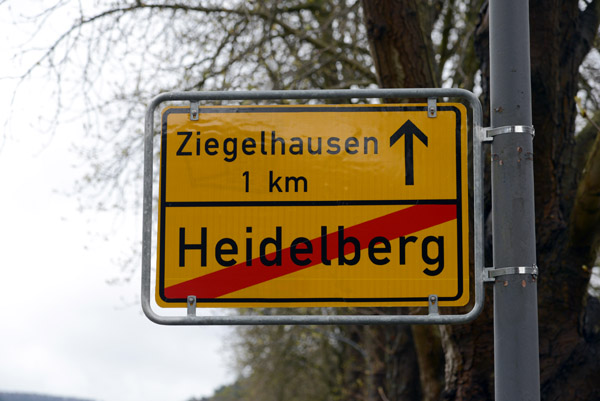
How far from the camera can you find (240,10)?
10.7 meters

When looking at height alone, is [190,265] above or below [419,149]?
A: below

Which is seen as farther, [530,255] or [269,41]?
[269,41]

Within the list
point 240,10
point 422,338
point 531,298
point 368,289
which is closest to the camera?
point 531,298

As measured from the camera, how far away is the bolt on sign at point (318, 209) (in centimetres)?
286

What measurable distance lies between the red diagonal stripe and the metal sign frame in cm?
7

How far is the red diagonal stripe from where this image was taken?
287 centimetres

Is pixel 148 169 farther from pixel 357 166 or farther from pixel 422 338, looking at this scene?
pixel 422 338

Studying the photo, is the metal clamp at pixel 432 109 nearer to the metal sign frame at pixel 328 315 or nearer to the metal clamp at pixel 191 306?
the metal sign frame at pixel 328 315

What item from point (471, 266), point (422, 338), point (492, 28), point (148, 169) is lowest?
point (422, 338)

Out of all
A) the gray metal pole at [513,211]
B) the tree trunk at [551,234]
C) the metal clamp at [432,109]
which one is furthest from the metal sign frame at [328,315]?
the tree trunk at [551,234]

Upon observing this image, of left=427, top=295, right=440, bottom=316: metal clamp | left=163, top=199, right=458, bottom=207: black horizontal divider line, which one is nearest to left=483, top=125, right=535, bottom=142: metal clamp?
left=163, top=199, right=458, bottom=207: black horizontal divider line

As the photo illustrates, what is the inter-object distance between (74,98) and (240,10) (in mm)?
2676

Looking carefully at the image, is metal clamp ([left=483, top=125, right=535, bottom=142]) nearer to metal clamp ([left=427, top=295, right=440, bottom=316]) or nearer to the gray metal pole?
the gray metal pole

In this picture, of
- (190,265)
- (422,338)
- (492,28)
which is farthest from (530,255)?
(422,338)
